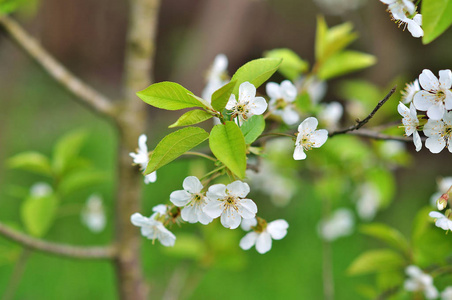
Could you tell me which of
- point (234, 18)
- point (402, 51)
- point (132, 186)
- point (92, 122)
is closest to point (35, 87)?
point (92, 122)

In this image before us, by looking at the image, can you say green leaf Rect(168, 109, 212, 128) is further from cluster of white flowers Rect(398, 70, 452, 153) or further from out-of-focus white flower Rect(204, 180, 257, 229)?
cluster of white flowers Rect(398, 70, 452, 153)

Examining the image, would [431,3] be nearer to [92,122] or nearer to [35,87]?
[92,122]

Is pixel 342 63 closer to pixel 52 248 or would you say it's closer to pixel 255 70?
pixel 255 70

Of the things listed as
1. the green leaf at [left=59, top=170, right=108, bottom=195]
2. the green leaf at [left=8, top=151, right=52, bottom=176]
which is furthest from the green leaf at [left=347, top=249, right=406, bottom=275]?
the green leaf at [left=8, top=151, right=52, bottom=176]

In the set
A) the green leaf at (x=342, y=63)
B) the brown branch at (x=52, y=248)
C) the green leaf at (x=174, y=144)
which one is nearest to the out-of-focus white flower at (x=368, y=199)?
the green leaf at (x=342, y=63)

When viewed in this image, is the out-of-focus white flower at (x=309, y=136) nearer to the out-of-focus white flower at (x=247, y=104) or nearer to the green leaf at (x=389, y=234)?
the out-of-focus white flower at (x=247, y=104)

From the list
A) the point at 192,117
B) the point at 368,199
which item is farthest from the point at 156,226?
the point at 368,199
